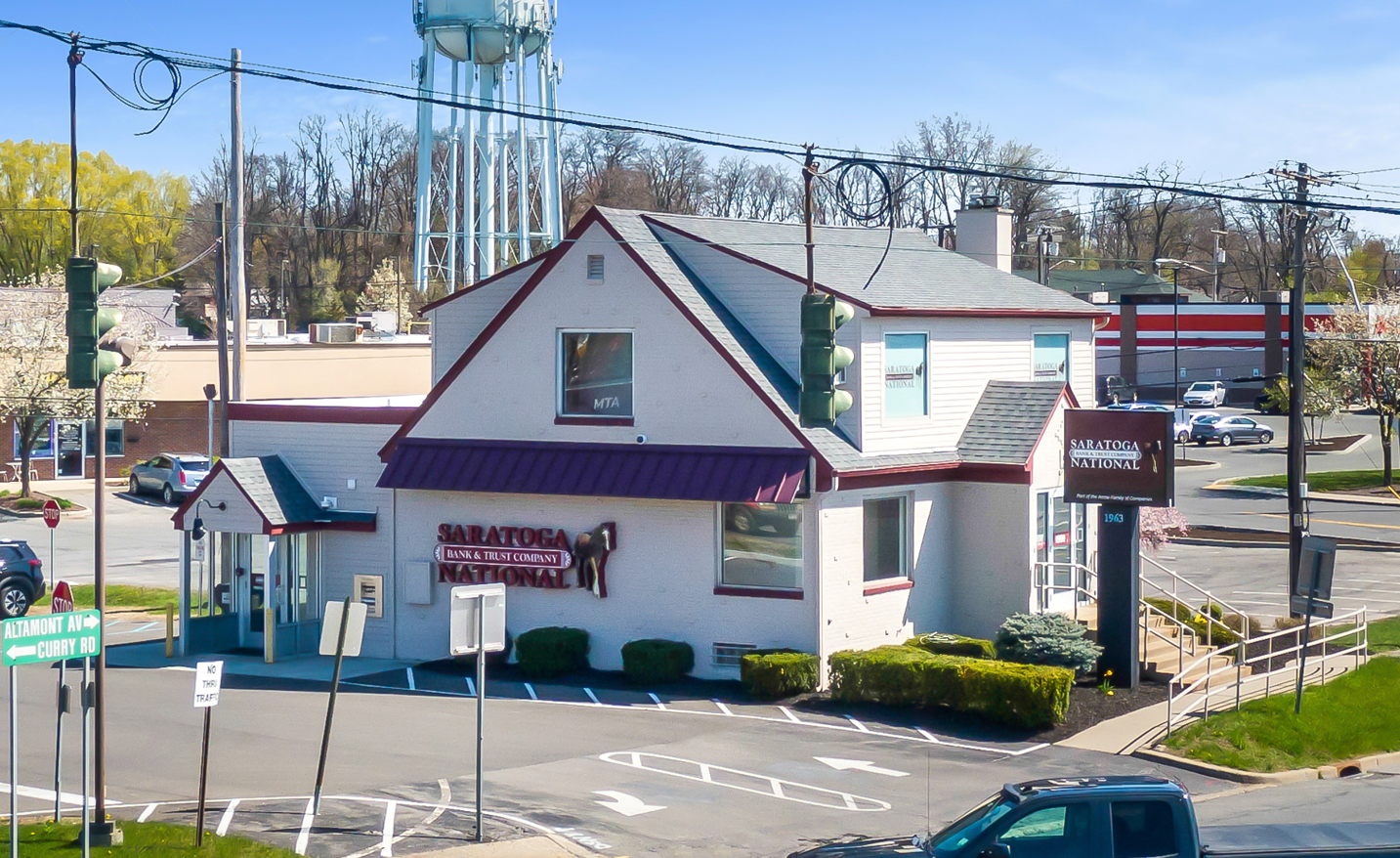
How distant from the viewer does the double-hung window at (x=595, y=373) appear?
26.1 metres

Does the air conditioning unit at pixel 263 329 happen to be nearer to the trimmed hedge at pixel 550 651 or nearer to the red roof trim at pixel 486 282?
the red roof trim at pixel 486 282

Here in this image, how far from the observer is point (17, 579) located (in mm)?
31328

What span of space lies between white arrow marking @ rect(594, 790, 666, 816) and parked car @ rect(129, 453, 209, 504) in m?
39.3

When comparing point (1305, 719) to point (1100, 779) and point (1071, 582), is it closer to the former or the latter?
point (1071, 582)

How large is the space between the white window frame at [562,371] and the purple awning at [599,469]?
0.56m

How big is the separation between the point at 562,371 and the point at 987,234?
1177 centimetres

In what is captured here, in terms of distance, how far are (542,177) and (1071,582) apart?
37141 mm

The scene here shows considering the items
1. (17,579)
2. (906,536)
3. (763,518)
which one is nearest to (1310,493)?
(906,536)

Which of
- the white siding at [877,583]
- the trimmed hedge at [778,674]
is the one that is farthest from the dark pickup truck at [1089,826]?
the white siding at [877,583]

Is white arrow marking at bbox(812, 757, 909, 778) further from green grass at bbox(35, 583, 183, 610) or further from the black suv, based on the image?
green grass at bbox(35, 583, 183, 610)

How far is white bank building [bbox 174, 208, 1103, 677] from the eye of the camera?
974 inches

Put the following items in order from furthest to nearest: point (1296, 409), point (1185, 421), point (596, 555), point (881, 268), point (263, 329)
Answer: point (1185, 421) < point (263, 329) < point (1296, 409) < point (881, 268) < point (596, 555)

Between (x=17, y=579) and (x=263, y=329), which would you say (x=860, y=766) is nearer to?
(x=17, y=579)

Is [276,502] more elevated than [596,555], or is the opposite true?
[276,502]
